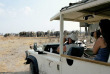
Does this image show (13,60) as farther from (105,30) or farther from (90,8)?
(105,30)

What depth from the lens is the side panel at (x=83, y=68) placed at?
2.52 metres

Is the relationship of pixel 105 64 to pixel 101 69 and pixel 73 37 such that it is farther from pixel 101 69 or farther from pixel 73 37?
pixel 73 37

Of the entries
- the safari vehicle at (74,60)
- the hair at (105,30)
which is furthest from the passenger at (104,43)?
the safari vehicle at (74,60)

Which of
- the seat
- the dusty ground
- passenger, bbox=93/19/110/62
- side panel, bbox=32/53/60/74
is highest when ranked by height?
passenger, bbox=93/19/110/62

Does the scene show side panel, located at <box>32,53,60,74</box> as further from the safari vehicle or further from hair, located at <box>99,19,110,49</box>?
hair, located at <box>99,19,110,49</box>

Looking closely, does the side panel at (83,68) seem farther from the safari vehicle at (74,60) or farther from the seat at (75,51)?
the seat at (75,51)

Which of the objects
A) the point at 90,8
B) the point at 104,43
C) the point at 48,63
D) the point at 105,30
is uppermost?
the point at 90,8

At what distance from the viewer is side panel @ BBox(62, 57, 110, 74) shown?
2.52 meters

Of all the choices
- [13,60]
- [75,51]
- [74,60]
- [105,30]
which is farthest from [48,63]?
[13,60]

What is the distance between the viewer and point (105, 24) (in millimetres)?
2943

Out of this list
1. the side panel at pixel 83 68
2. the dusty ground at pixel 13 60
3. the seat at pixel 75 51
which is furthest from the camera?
the dusty ground at pixel 13 60

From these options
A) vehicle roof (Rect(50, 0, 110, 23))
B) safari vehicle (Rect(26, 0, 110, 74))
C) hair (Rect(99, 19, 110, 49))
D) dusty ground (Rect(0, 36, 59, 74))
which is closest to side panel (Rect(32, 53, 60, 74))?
safari vehicle (Rect(26, 0, 110, 74))

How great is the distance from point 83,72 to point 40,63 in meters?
2.18

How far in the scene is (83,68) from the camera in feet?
9.54
